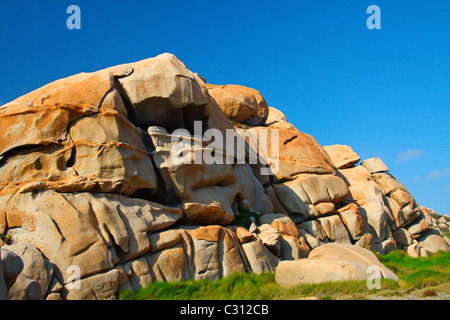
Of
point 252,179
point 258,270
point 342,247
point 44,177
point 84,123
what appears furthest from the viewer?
point 252,179

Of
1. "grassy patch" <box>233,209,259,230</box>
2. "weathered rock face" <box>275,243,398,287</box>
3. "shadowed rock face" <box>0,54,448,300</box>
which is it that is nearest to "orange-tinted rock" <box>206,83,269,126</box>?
"shadowed rock face" <box>0,54,448,300</box>

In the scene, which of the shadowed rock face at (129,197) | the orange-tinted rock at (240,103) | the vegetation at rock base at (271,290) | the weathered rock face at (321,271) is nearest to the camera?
the shadowed rock face at (129,197)

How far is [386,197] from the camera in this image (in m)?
23.0

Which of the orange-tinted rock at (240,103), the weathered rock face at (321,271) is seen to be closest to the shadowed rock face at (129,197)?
the weathered rock face at (321,271)

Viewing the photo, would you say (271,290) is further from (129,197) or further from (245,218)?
(245,218)

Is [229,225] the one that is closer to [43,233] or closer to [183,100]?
[183,100]

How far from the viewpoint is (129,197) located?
11.7m

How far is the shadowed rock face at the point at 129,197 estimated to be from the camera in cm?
945

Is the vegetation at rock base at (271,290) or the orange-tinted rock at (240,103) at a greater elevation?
the orange-tinted rock at (240,103)

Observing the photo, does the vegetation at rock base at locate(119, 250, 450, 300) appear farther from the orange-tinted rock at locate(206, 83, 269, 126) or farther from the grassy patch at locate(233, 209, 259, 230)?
the orange-tinted rock at locate(206, 83, 269, 126)

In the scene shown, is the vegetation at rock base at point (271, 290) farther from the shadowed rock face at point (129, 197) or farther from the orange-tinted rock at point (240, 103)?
the orange-tinted rock at point (240, 103)
